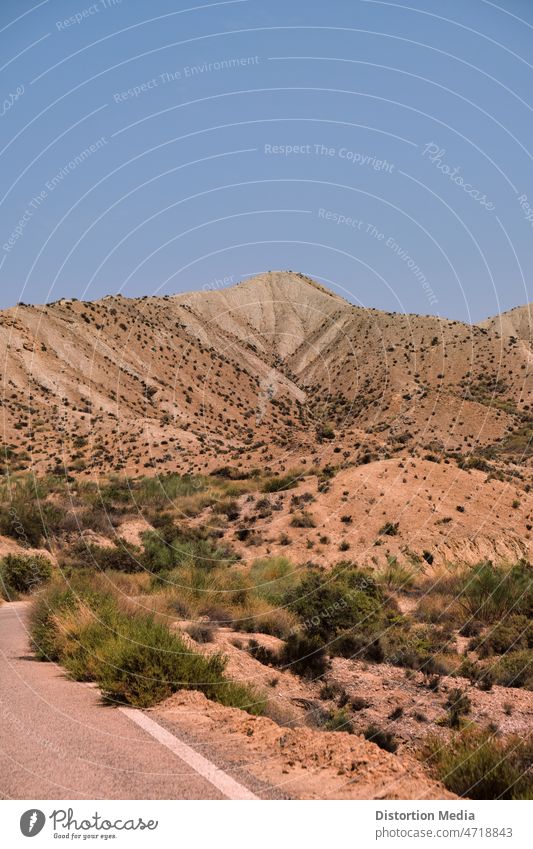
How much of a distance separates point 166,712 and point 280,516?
98.1 ft

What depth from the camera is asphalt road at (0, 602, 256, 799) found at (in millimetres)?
6816

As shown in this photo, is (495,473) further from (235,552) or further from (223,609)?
(223,609)

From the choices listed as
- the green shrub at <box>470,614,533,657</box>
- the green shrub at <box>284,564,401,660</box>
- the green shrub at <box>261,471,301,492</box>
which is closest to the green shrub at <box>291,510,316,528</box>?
the green shrub at <box>261,471,301,492</box>

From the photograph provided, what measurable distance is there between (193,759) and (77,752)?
126cm

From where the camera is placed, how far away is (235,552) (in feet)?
112

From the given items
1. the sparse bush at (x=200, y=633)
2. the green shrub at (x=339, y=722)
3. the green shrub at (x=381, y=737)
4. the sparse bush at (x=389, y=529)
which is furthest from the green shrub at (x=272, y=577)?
the green shrub at (x=381, y=737)

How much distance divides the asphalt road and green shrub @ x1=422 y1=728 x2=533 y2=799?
8.73 ft

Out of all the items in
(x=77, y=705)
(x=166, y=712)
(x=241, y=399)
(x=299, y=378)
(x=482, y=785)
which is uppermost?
(x=299, y=378)

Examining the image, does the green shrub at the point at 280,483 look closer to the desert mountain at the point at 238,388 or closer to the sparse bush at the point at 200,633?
the desert mountain at the point at 238,388

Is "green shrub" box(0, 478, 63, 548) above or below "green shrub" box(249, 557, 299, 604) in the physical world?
below

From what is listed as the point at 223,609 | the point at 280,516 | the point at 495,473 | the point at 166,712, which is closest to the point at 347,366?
the point at 495,473

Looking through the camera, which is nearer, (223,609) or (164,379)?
(223,609)
